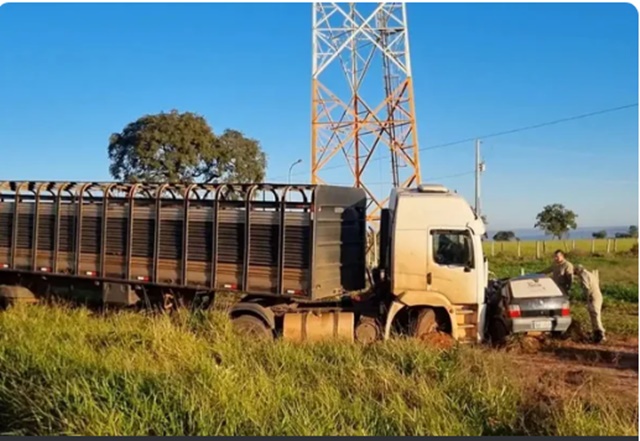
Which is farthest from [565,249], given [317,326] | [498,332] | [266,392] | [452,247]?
[266,392]

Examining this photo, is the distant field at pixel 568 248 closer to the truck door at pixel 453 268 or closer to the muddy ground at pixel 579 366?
the muddy ground at pixel 579 366

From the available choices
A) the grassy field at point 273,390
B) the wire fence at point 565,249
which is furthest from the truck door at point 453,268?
the wire fence at point 565,249

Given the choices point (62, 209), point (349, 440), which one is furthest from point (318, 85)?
point (349, 440)

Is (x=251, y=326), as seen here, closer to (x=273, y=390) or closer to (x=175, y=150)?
(x=273, y=390)

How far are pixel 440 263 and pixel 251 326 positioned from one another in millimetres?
3293

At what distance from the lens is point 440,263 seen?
32.4ft

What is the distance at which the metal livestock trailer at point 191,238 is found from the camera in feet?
31.4

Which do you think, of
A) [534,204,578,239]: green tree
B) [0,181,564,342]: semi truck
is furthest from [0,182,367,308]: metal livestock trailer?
[534,204,578,239]: green tree

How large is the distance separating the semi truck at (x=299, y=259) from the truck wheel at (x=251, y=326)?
17mm

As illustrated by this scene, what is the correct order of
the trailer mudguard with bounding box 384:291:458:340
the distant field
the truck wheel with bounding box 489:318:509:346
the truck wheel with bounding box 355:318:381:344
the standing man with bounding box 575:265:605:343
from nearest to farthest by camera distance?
1. the trailer mudguard with bounding box 384:291:458:340
2. the truck wheel with bounding box 355:318:381:344
3. the truck wheel with bounding box 489:318:509:346
4. the standing man with bounding box 575:265:605:343
5. the distant field

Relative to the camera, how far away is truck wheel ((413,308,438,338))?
32.1ft

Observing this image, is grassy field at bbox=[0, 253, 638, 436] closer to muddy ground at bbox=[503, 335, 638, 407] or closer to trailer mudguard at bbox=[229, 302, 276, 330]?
muddy ground at bbox=[503, 335, 638, 407]

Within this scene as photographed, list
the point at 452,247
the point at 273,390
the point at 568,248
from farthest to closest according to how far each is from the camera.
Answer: the point at 568,248
the point at 452,247
the point at 273,390

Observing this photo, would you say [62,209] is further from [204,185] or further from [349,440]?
[349,440]
